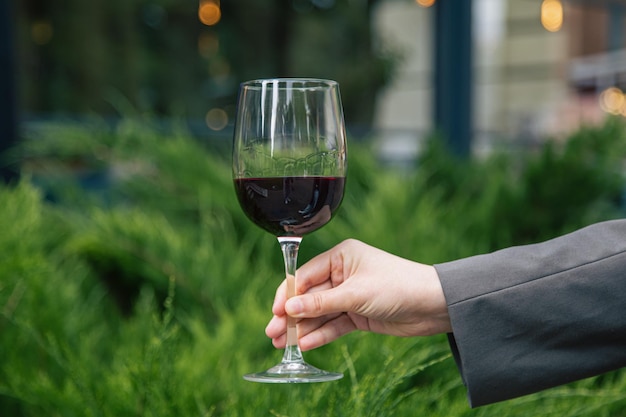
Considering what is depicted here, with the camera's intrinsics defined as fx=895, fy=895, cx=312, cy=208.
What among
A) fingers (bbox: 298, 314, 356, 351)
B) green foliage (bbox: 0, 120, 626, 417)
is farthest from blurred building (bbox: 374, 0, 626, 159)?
fingers (bbox: 298, 314, 356, 351)

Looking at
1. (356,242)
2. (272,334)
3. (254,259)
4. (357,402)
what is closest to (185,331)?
(254,259)

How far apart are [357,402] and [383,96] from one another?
4.11 m

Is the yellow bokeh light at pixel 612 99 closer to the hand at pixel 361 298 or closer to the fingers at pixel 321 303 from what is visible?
the hand at pixel 361 298

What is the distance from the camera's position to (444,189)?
2.16m

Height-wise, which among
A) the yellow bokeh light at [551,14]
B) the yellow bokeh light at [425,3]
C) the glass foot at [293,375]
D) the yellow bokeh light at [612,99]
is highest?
the yellow bokeh light at [425,3]

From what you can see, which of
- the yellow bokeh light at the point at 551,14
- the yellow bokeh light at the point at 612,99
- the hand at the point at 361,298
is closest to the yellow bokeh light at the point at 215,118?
the yellow bokeh light at the point at 551,14

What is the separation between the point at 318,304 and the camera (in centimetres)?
98

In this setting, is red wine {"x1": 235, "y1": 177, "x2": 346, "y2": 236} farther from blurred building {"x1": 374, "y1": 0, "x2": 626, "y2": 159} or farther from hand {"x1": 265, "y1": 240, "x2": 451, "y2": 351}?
blurred building {"x1": 374, "y1": 0, "x2": 626, "y2": 159}

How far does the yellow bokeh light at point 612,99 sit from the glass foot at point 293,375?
5197mm

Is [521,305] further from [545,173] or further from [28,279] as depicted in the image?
[545,173]

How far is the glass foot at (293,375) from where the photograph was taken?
3.17 ft

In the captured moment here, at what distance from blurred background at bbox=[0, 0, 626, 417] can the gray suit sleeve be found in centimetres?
7

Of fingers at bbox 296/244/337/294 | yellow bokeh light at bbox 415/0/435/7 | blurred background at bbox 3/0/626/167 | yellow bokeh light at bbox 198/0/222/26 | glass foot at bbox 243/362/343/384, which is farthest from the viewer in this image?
yellow bokeh light at bbox 415/0/435/7

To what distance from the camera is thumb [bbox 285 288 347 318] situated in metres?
0.98
